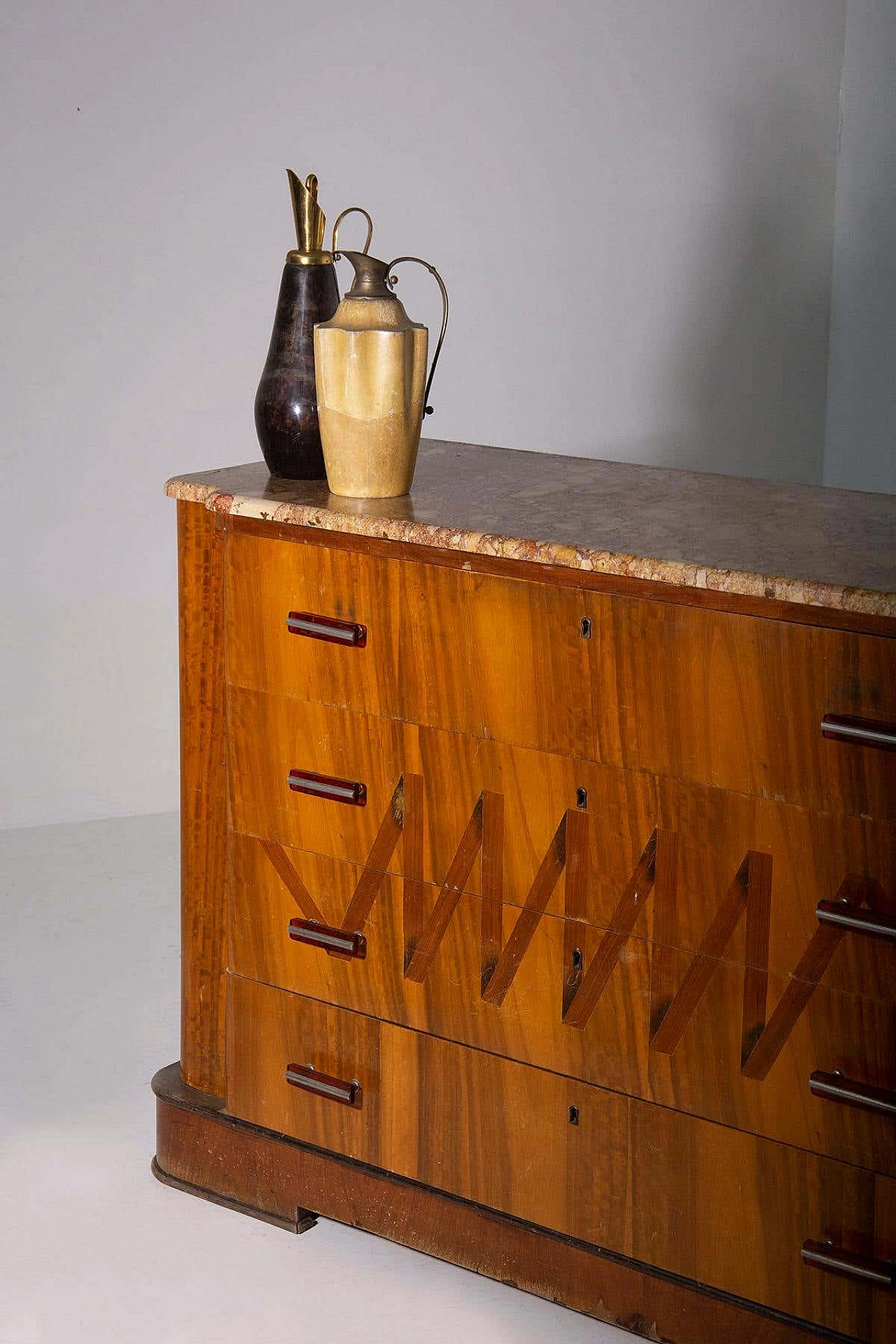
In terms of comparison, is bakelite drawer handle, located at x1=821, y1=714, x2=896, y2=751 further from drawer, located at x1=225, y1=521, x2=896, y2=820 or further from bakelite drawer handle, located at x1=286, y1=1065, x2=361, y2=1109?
bakelite drawer handle, located at x1=286, y1=1065, x2=361, y2=1109

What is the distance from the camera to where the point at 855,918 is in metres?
1.67

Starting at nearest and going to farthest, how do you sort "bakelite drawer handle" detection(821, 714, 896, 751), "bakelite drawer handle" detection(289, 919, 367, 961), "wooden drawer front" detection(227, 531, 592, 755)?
"bakelite drawer handle" detection(821, 714, 896, 751), "wooden drawer front" detection(227, 531, 592, 755), "bakelite drawer handle" detection(289, 919, 367, 961)

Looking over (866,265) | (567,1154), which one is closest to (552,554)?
(567,1154)

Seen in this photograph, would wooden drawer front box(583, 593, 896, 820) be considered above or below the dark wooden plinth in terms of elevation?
above

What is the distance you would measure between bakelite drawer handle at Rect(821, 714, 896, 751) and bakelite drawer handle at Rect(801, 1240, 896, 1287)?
576 millimetres

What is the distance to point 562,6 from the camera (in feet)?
12.9

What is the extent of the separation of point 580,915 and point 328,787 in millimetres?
371

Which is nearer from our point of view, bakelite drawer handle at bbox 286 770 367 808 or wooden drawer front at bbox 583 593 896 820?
wooden drawer front at bbox 583 593 896 820

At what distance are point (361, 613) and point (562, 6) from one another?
2.56 metres

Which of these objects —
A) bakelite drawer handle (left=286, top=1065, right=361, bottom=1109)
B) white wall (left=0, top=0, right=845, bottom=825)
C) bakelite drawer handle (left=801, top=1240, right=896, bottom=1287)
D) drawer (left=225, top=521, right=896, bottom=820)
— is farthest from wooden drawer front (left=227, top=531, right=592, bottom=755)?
white wall (left=0, top=0, right=845, bottom=825)

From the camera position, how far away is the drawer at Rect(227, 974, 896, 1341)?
1.78 m

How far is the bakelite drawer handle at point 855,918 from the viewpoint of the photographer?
1.65 meters

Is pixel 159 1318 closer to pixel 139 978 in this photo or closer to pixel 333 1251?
pixel 333 1251

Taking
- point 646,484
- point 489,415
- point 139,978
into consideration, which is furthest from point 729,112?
point 139,978
